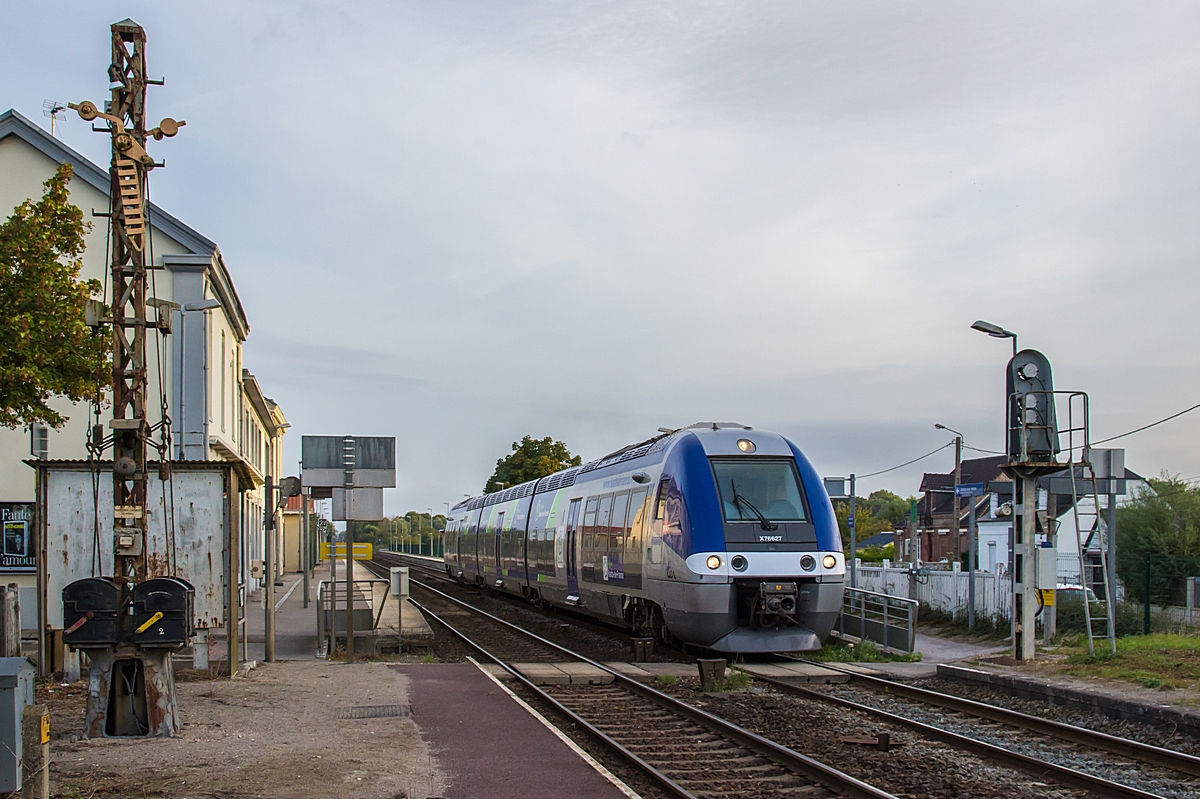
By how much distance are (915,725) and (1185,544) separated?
2234 cm

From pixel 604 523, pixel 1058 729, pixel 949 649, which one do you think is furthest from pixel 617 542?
pixel 1058 729

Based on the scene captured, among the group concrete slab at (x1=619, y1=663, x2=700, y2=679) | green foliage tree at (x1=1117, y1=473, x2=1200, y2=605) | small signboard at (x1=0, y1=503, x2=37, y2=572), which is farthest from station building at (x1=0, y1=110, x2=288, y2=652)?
green foliage tree at (x1=1117, y1=473, x2=1200, y2=605)

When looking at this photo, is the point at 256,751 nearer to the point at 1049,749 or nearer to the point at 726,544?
the point at 1049,749

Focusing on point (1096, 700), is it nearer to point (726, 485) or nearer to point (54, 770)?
point (726, 485)

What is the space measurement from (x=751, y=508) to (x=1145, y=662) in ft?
16.5

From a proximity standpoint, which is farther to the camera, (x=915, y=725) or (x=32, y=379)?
(x=32, y=379)

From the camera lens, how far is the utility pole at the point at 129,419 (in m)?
9.50

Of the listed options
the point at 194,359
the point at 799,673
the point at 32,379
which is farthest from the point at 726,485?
the point at 194,359

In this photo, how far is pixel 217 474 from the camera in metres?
13.4

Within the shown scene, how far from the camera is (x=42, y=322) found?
12.4 meters

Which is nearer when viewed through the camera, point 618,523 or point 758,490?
point 758,490

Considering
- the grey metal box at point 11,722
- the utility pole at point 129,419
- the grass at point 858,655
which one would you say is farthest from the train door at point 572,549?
the grey metal box at point 11,722

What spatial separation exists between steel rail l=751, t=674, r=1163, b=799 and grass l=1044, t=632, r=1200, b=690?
337cm

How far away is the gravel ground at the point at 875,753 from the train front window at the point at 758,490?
3.09m
